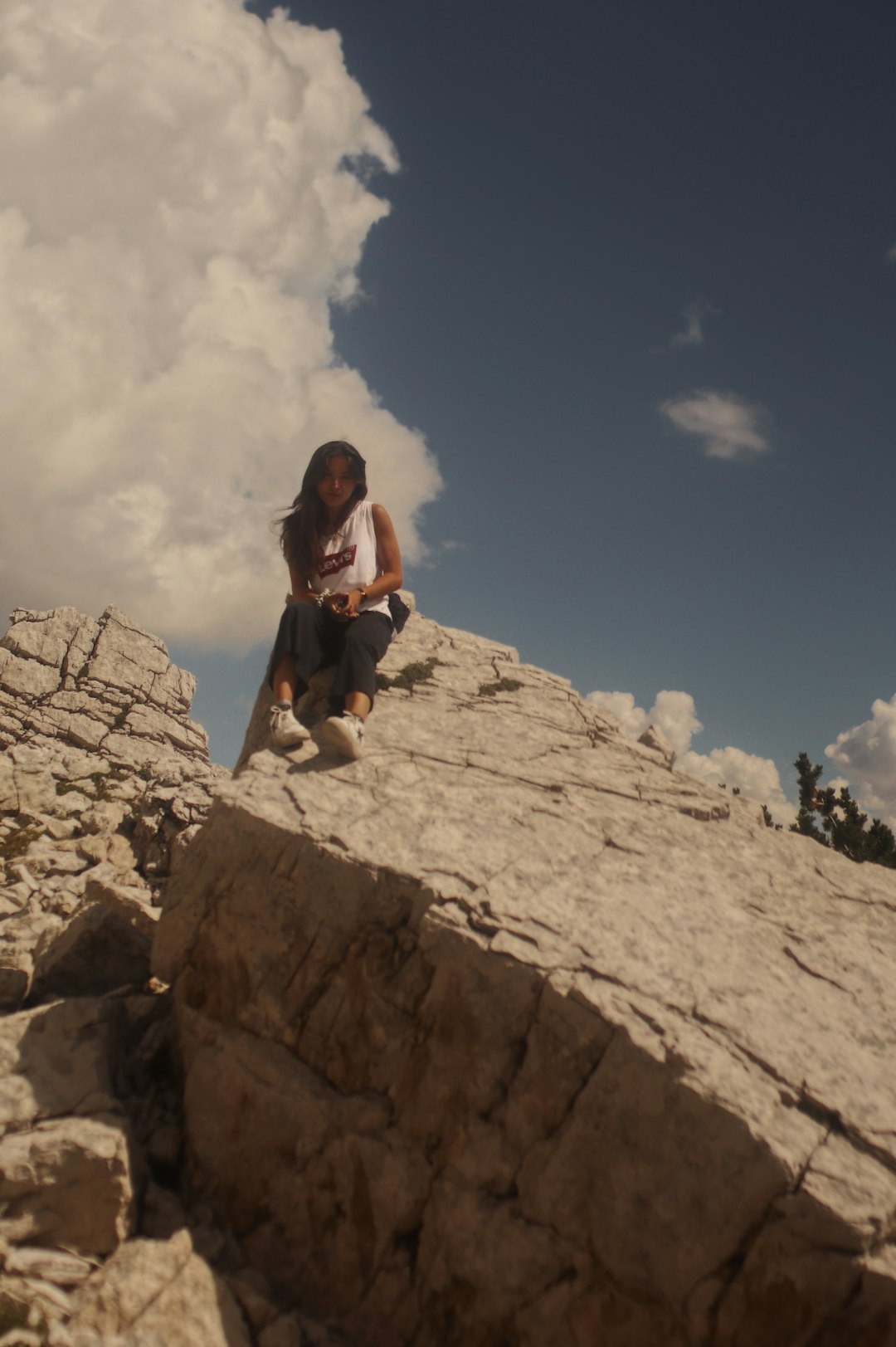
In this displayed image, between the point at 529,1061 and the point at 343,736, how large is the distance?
144 inches

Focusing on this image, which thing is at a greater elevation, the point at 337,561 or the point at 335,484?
the point at 335,484

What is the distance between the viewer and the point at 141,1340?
527 centimetres

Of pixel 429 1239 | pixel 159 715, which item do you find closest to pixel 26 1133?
pixel 429 1239

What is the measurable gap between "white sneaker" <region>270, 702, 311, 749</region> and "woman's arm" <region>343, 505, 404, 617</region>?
1.89 m

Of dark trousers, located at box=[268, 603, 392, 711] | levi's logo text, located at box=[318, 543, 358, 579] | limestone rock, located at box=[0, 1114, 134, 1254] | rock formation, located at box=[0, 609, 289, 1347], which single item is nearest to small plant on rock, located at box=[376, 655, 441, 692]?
dark trousers, located at box=[268, 603, 392, 711]

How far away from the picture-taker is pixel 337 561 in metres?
10.1

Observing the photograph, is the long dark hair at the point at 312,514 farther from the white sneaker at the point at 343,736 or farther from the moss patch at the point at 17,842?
the moss patch at the point at 17,842

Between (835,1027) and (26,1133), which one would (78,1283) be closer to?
(26,1133)

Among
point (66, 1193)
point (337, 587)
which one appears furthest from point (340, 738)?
point (66, 1193)

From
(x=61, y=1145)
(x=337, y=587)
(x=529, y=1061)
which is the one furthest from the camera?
(x=337, y=587)

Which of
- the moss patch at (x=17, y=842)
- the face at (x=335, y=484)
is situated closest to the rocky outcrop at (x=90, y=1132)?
the moss patch at (x=17, y=842)

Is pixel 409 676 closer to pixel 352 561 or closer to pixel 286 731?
pixel 352 561

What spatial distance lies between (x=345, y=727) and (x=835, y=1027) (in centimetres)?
511

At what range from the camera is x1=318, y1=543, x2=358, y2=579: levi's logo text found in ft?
32.9
